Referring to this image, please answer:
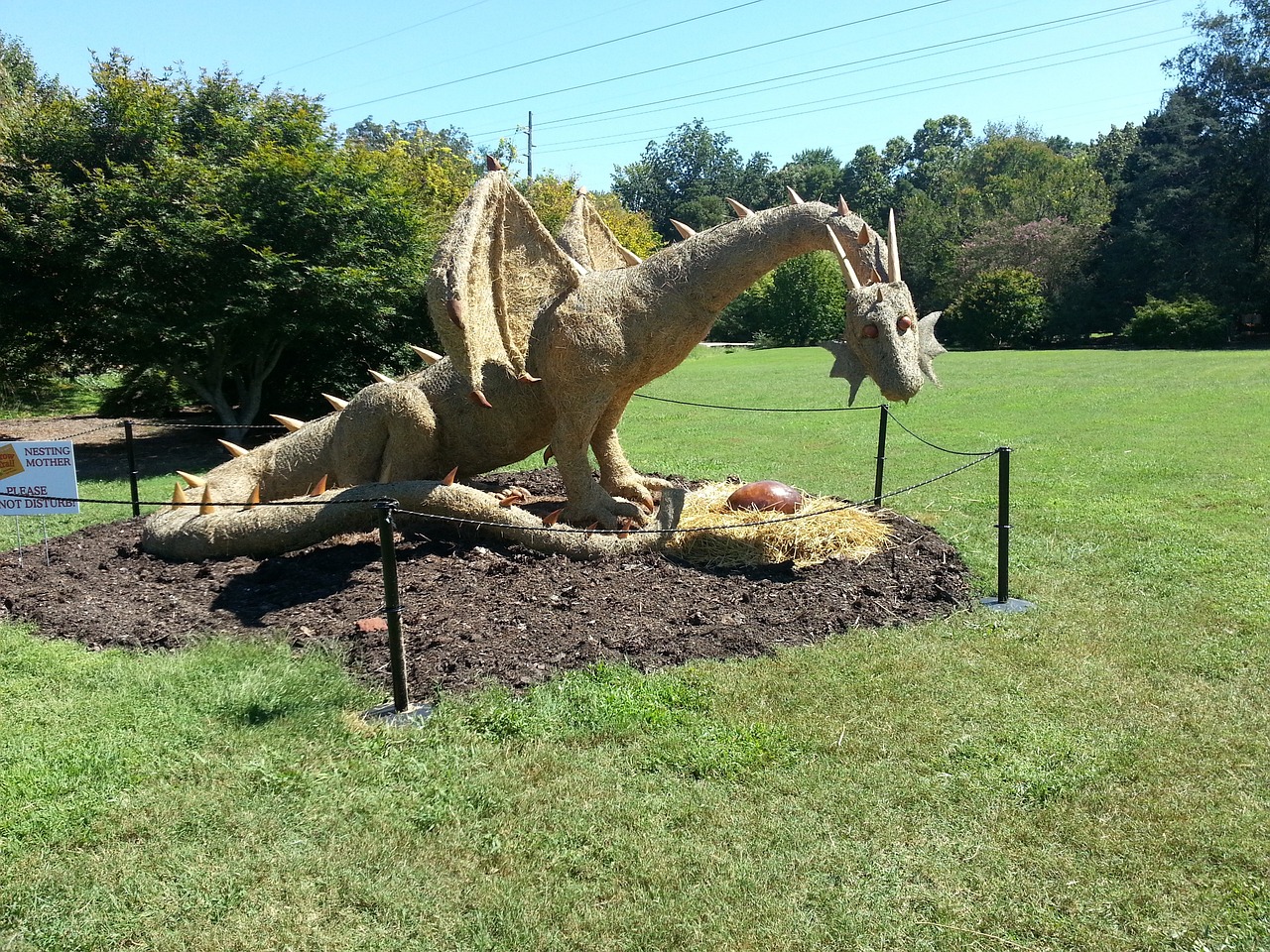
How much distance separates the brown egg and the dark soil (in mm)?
670

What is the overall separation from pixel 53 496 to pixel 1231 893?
6.04 m

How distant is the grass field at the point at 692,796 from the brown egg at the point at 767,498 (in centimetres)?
138

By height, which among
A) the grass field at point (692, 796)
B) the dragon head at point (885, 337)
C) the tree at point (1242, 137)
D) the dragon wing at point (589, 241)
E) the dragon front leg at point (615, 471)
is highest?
the tree at point (1242, 137)

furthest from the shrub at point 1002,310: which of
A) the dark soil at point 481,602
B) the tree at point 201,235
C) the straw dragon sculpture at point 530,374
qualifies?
the straw dragon sculpture at point 530,374

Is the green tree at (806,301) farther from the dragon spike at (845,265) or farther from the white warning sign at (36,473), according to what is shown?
the white warning sign at (36,473)

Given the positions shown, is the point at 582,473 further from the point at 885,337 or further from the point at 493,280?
the point at 885,337

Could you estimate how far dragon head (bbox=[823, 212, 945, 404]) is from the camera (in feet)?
15.4

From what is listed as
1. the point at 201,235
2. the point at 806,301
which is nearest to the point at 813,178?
the point at 806,301

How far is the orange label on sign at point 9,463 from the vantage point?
580 cm

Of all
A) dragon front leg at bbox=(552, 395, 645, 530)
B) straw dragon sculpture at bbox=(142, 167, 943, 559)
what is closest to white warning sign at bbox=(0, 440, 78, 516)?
straw dragon sculpture at bbox=(142, 167, 943, 559)

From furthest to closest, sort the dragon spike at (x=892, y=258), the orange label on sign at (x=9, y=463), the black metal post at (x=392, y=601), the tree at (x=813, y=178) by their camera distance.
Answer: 1. the tree at (x=813, y=178)
2. the orange label on sign at (x=9, y=463)
3. the dragon spike at (x=892, y=258)
4. the black metal post at (x=392, y=601)

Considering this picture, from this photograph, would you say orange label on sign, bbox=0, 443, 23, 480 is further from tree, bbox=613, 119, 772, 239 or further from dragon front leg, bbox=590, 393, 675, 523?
tree, bbox=613, 119, 772, 239

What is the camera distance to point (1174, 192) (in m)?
35.5

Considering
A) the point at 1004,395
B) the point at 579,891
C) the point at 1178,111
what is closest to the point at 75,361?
the point at 579,891
